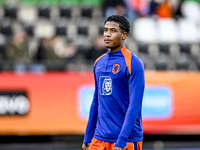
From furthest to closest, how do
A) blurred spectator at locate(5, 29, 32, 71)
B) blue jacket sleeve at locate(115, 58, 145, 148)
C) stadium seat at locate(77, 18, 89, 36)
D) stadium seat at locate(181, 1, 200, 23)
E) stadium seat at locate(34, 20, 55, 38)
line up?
stadium seat at locate(181, 1, 200, 23)
stadium seat at locate(34, 20, 55, 38)
stadium seat at locate(77, 18, 89, 36)
blurred spectator at locate(5, 29, 32, 71)
blue jacket sleeve at locate(115, 58, 145, 148)

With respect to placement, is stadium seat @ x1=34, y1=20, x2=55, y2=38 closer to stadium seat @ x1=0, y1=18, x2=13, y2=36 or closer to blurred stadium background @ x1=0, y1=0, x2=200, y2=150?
stadium seat @ x1=0, y1=18, x2=13, y2=36

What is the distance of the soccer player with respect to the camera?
312 centimetres

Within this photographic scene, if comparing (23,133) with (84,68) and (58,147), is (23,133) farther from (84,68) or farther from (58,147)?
(84,68)

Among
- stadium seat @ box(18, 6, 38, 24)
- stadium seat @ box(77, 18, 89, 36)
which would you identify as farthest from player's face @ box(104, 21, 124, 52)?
stadium seat @ box(18, 6, 38, 24)

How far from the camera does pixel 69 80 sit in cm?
836

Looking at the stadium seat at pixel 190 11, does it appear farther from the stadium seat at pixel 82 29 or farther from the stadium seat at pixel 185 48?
the stadium seat at pixel 82 29

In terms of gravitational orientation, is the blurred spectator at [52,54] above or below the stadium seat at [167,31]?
below

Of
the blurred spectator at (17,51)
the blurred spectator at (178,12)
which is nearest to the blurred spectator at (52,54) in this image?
the blurred spectator at (17,51)

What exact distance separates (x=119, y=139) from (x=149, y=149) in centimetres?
502

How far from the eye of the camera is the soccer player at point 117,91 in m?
3.12

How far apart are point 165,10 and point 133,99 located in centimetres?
997

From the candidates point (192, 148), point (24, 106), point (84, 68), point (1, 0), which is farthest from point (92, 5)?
point (192, 148)

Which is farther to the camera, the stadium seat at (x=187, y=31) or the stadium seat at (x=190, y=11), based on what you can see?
the stadium seat at (x=190, y=11)

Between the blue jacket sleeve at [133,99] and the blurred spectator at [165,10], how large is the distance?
9.70m
